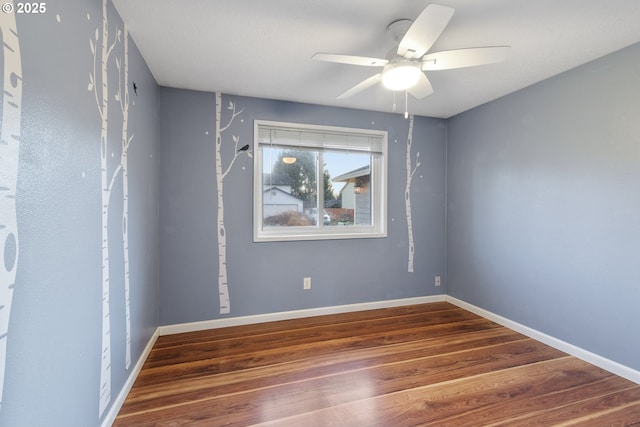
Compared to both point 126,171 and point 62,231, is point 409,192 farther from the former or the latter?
point 62,231

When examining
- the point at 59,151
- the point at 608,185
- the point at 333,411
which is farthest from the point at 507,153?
the point at 59,151

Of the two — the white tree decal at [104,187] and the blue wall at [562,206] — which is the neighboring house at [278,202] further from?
the blue wall at [562,206]

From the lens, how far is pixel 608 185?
210cm

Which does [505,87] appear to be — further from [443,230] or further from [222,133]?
[222,133]

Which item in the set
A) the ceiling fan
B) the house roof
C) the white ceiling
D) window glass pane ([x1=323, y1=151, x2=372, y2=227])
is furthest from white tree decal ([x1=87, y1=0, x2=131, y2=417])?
the house roof

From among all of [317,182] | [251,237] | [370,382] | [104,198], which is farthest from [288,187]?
[370,382]

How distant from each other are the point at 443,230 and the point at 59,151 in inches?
143

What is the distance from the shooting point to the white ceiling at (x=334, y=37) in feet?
5.30

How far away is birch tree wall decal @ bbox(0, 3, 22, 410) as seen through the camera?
82 centimetres

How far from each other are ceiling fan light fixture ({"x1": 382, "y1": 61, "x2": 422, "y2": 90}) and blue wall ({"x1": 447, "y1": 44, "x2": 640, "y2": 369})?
Answer: 5.08 ft

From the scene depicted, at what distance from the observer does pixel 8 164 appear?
847mm

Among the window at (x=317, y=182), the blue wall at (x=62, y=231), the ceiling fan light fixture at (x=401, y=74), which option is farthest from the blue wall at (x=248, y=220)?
the ceiling fan light fixture at (x=401, y=74)

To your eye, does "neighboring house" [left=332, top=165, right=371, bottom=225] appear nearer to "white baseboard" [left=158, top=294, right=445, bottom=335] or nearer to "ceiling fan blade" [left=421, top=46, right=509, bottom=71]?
"white baseboard" [left=158, top=294, right=445, bottom=335]

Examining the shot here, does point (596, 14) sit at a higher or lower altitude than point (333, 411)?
higher
